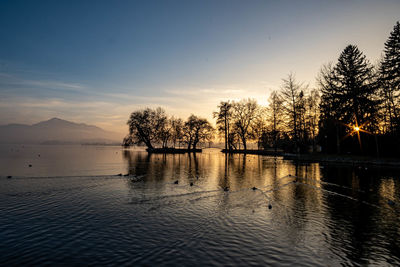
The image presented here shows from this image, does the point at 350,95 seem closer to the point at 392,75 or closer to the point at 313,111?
the point at 392,75

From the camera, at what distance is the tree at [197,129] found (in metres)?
88.9

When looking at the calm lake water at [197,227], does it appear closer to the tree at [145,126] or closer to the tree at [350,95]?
the tree at [350,95]

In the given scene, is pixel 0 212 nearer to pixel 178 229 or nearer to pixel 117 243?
pixel 117 243

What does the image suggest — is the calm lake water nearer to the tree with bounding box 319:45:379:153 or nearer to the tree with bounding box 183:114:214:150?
the tree with bounding box 319:45:379:153

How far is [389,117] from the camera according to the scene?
141 feet

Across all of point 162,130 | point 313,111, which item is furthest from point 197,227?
point 162,130

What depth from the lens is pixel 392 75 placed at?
1452 inches

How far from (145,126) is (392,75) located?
70970 millimetres

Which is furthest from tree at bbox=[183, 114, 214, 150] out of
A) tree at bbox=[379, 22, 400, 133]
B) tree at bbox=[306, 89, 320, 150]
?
tree at bbox=[379, 22, 400, 133]

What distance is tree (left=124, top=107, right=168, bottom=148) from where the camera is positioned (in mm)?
81500

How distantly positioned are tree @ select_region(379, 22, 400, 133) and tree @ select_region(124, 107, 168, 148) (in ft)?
222

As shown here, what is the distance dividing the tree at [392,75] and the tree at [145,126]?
222ft

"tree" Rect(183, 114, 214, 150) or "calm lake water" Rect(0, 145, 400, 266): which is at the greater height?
"tree" Rect(183, 114, 214, 150)

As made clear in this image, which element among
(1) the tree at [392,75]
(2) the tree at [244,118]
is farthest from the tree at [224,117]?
(1) the tree at [392,75]
